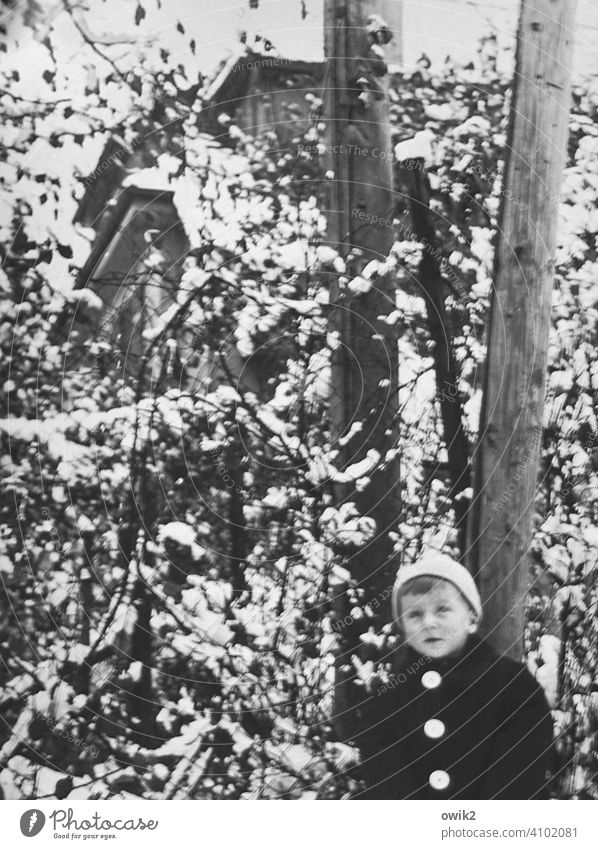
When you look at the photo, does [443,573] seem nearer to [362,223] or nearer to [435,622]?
[435,622]

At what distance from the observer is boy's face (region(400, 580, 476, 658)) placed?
130 cm

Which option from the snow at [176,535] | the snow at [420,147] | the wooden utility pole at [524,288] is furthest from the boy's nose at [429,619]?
the snow at [420,147]

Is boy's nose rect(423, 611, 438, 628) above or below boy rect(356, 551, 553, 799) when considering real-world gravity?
above

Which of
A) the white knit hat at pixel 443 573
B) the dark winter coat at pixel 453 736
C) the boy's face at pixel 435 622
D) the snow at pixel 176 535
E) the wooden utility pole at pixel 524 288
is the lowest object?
the dark winter coat at pixel 453 736

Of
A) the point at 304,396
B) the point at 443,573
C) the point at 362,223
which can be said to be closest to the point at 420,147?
the point at 362,223

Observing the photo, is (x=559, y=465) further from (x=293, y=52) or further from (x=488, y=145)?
(x=293, y=52)

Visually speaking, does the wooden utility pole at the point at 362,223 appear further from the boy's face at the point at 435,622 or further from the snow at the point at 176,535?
the snow at the point at 176,535

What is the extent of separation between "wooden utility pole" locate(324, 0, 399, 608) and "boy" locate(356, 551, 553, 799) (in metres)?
0.16

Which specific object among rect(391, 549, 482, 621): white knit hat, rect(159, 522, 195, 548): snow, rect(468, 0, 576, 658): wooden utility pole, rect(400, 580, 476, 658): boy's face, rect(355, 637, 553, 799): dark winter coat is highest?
rect(468, 0, 576, 658): wooden utility pole

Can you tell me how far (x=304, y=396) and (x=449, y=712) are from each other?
1.71 ft

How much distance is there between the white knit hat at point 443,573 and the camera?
1.31 m

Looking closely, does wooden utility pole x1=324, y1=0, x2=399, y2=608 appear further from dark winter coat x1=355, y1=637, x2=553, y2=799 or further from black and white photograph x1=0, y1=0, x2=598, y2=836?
dark winter coat x1=355, y1=637, x2=553, y2=799

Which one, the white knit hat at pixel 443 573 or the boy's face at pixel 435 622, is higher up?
the white knit hat at pixel 443 573

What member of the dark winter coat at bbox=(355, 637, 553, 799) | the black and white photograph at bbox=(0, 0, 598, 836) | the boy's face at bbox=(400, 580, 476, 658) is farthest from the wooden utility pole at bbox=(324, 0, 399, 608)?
the dark winter coat at bbox=(355, 637, 553, 799)
